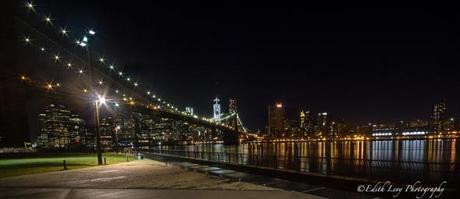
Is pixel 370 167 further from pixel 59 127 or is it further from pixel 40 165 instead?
pixel 59 127

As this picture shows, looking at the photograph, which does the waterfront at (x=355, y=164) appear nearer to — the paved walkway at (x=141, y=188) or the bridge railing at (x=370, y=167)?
the bridge railing at (x=370, y=167)

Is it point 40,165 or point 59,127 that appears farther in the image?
point 59,127

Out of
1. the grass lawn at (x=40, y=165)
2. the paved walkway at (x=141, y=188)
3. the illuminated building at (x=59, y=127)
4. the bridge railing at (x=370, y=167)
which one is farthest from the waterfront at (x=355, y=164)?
the illuminated building at (x=59, y=127)

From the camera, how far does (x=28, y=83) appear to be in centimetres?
4794

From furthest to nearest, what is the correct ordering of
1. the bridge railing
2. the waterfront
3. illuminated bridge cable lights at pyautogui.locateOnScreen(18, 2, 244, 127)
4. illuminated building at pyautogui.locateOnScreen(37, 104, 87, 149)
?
illuminated building at pyautogui.locateOnScreen(37, 104, 87, 149) → illuminated bridge cable lights at pyautogui.locateOnScreen(18, 2, 244, 127) → the waterfront → the bridge railing

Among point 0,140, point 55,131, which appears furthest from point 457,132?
point 0,140

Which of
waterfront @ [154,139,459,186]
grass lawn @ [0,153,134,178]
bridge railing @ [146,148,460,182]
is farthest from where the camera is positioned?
grass lawn @ [0,153,134,178]

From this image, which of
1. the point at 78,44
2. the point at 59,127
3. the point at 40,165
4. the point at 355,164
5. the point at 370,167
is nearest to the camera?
the point at 370,167

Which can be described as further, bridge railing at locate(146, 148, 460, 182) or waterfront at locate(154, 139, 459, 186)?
waterfront at locate(154, 139, 459, 186)

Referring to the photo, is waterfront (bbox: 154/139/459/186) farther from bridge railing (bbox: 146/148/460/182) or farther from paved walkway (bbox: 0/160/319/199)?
paved walkway (bbox: 0/160/319/199)

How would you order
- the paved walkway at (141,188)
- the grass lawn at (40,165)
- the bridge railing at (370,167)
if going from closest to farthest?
1. the paved walkway at (141,188)
2. the bridge railing at (370,167)
3. the grass lawn at (40,165)

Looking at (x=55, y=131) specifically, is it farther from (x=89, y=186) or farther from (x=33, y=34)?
(x=89, y=186)

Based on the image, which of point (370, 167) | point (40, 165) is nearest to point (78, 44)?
point (40, 165)

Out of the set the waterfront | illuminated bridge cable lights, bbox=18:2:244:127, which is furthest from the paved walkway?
illuminated bridge cable lights, bbox=18:2:244:127
